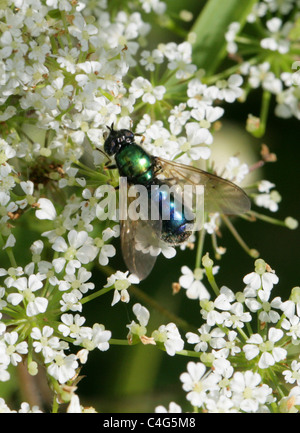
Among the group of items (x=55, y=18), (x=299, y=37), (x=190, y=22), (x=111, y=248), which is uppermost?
(x=190, y=22)

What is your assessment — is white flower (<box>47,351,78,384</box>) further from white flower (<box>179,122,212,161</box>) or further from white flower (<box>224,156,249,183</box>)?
white flower (<box>224,156,249,183</box>)

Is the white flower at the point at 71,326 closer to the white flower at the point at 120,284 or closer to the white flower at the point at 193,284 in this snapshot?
the white flower at the point at 120,284

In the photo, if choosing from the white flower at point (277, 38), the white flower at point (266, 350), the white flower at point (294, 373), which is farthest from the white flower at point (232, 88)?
the white flower at point (294, 373)

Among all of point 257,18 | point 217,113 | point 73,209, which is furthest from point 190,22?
point 73,209

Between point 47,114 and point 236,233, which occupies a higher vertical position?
point 47,114

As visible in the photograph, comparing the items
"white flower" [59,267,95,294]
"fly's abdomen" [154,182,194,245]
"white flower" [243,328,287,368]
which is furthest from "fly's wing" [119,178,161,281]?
"white flower" [243,328,287,368]

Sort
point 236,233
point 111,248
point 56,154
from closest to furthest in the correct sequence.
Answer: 1. point 111,248
2. point 56,154
3. point 236,233

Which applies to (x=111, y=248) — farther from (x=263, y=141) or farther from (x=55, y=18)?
(x=263, y=141)
